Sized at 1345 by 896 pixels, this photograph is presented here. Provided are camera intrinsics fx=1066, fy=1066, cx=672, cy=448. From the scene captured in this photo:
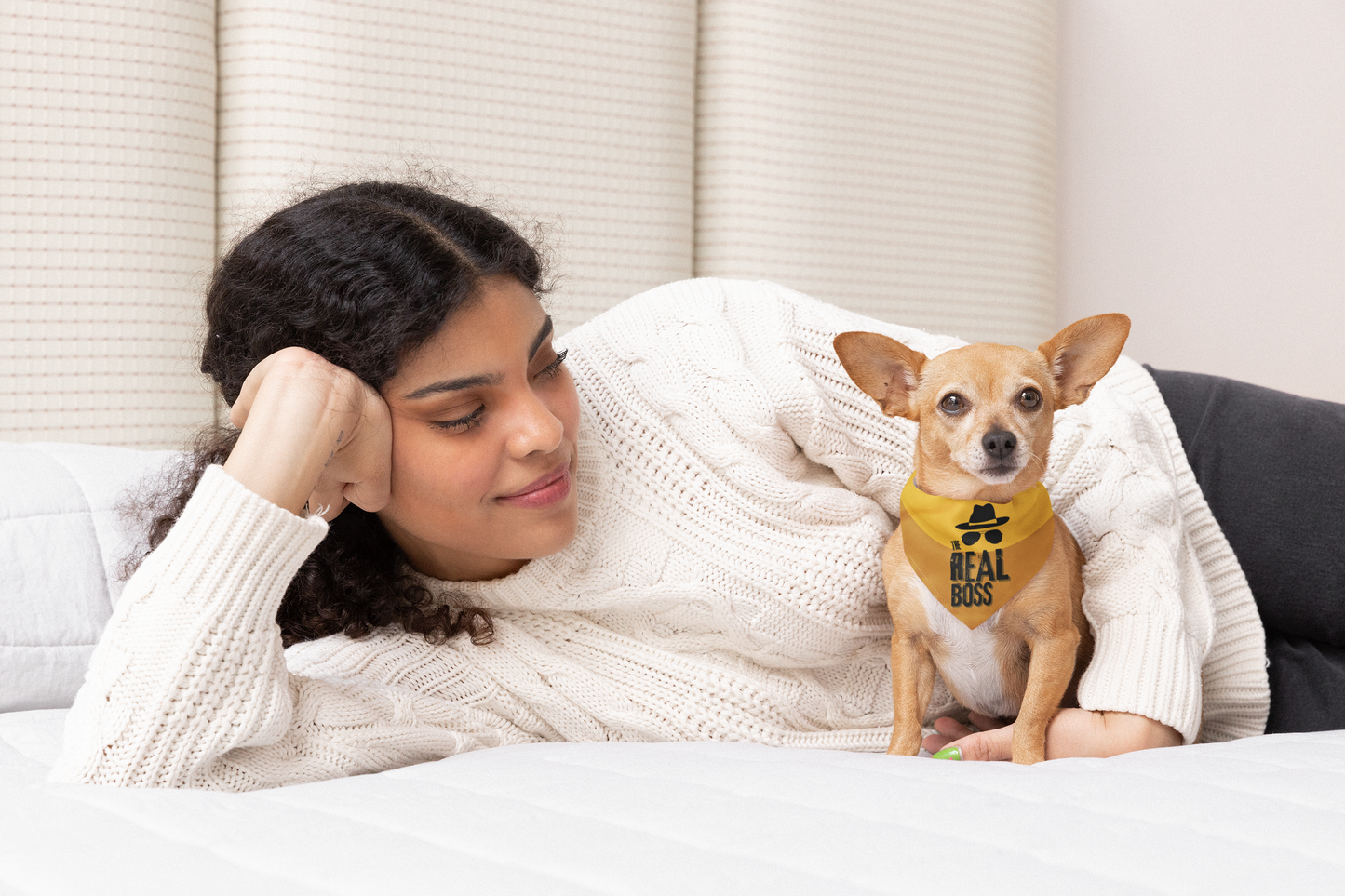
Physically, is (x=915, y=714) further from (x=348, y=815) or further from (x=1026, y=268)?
(x=1026, y=268)

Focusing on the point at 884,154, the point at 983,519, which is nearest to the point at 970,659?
the point at 983,519

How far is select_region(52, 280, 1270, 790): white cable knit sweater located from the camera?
1109mm

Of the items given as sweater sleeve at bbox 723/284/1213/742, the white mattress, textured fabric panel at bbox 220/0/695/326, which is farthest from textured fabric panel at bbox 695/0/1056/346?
the white mattress

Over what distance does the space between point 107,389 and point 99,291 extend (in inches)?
6.4

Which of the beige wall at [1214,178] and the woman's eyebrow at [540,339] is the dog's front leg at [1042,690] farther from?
the beige wall at [1214,178]

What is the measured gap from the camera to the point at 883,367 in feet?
3.70

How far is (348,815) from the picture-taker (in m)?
0.76

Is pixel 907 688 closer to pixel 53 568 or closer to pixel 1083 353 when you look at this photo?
pixel 1083 353

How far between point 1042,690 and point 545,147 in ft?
A: 4.66

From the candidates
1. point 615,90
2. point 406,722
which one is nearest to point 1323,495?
point 406,722

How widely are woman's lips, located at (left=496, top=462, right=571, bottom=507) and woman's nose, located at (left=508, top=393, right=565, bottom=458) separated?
5cm

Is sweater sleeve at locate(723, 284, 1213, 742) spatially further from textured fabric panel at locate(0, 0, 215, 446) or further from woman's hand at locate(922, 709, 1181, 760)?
textured fabric panel at locate(0, 0, 215, 446)

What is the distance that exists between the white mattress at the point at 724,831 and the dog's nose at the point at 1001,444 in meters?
0.29

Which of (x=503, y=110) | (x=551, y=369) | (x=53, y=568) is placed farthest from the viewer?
(x=503, y=110)
